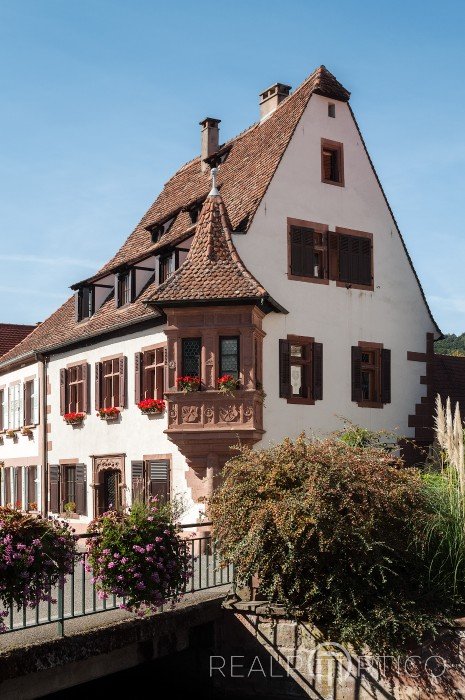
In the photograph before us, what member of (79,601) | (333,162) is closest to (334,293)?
(333,162)

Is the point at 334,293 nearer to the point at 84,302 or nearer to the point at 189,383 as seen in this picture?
the point at 189,383

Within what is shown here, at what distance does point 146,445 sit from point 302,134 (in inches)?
324

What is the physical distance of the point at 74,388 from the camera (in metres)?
28.0

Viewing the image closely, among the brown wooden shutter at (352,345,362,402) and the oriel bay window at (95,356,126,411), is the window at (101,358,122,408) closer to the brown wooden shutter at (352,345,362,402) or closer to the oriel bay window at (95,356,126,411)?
the oriel bay window at (95,356,126,411)

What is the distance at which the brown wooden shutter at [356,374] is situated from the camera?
2384 centimetres

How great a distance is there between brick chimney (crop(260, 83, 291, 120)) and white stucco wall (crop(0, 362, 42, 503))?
1028 cm

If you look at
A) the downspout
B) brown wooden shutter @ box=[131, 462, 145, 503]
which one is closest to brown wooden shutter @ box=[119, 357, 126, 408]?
brown wooden shutter @ box=[131, 462, 145, 503]

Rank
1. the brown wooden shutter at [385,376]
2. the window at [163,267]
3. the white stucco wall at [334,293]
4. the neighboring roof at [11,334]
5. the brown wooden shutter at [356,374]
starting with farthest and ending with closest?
the neighboring roof at [11,334]
the window at [163,267]
the brown wooden shutter at [385,376]
the brown wooden shutter at [356,374]
the white stucco wall at [334,293]

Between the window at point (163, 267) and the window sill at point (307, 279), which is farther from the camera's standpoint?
the window at point (163, 267)

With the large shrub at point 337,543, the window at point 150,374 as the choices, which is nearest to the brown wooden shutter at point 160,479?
the window at point 150,374

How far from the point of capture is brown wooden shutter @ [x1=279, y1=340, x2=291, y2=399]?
74.0ft

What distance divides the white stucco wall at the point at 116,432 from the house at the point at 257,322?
55 mm

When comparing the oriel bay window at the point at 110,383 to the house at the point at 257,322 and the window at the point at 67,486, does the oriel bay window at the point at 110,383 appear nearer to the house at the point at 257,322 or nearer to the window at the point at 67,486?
the house at the point at 257,322

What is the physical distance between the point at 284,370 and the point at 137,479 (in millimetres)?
4641
